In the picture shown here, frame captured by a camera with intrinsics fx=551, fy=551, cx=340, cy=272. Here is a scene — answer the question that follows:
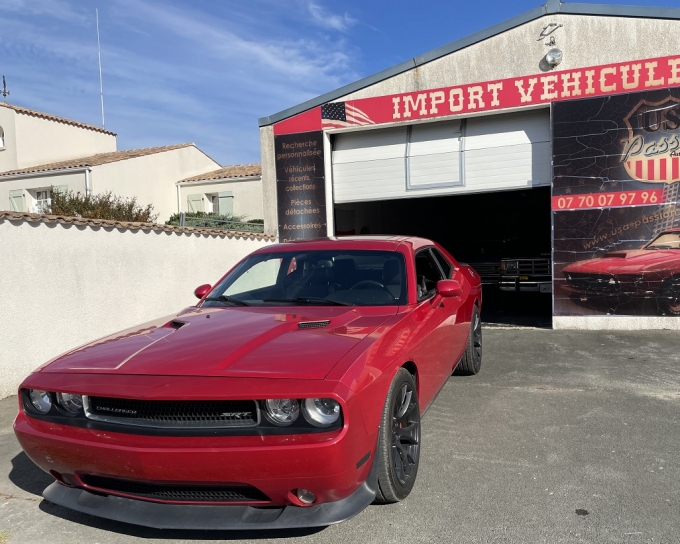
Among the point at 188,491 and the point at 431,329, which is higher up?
the point at 431,329

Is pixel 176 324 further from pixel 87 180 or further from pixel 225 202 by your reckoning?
pixel 225 202

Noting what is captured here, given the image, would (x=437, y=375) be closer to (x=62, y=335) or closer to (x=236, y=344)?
(x=236, y=344)

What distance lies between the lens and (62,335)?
21.1ft

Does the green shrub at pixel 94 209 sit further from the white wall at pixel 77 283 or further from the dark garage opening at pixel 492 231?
the dark garage opening at pixel 492 231

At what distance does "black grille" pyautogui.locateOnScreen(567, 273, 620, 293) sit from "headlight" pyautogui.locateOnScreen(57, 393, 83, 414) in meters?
7.51

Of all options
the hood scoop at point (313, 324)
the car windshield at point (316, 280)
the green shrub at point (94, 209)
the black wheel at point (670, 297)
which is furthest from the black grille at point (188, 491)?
the green shrub at point (94, 209)

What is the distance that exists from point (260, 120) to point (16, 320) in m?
6.11

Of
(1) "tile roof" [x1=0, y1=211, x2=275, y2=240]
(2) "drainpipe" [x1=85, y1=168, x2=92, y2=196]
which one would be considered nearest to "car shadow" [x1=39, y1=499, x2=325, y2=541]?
(1) "tile roof" [x1=0, y1=211, x2=275, y2=240]

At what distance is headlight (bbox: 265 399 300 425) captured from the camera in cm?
243

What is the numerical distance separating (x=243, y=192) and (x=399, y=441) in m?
18.2

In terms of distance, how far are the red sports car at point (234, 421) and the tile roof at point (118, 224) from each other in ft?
11.5

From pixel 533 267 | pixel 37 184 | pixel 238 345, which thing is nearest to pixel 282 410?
pixel 238 345

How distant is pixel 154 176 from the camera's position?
21000mm

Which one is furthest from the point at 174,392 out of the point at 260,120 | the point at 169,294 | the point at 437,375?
the point at 260,120
